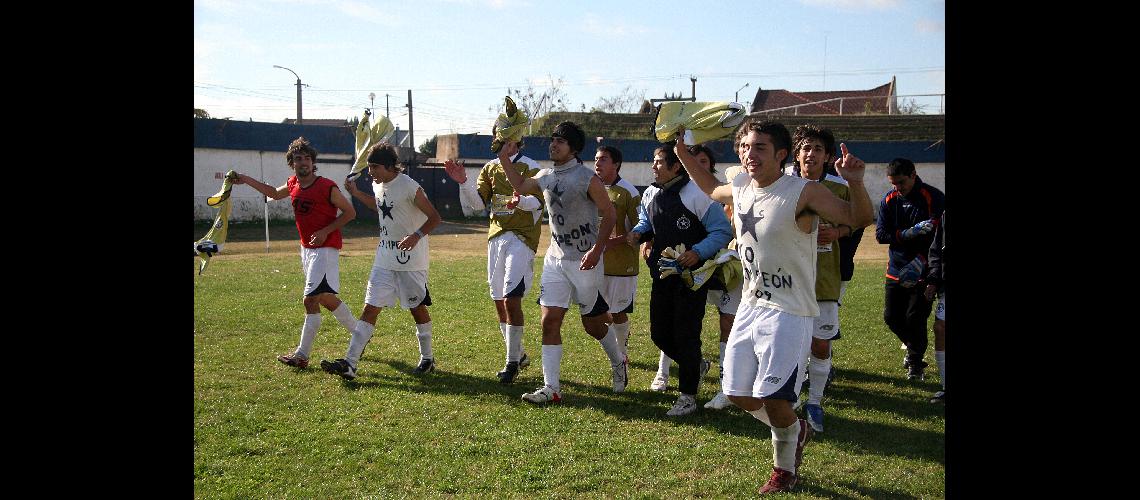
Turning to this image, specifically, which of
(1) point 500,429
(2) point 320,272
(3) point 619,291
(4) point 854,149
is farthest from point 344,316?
(4) point 854,149

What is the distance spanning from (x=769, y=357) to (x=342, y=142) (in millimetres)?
32921

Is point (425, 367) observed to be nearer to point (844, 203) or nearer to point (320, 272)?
point (320, 272)

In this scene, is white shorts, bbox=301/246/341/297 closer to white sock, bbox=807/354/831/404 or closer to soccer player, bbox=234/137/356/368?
soccer player, bbox=234/137/356/368

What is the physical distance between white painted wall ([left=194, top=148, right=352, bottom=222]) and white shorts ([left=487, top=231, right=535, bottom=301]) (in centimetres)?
2513

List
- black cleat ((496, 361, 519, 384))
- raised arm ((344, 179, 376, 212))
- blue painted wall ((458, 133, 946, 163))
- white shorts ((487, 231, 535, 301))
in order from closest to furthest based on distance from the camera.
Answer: black cleat ((496, 361, 519, 384)), white shorts ((487, 231, 535, 301)), raised arm ((344, 179, 376, 212)), blue painted wall ((458, 133, 946, 163))

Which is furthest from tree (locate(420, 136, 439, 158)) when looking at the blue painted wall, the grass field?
the grass field

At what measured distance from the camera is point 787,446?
4836 millimetres

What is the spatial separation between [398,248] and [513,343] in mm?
1344

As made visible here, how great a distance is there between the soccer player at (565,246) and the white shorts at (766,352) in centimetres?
224

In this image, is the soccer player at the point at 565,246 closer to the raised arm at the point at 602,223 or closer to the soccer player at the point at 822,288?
the raised arm at the point at 602,223

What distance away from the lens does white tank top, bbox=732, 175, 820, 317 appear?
15.3ft

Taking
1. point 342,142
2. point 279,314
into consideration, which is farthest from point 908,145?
point 279,314
